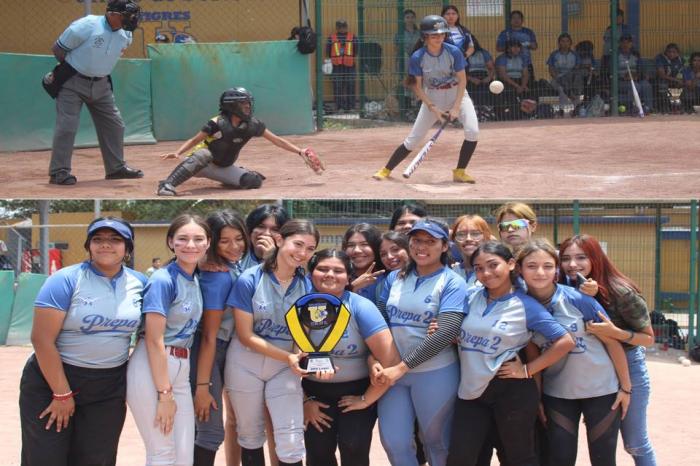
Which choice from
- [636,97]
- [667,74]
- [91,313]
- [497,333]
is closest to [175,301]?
[91,313]

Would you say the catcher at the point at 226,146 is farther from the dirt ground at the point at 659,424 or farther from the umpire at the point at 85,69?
the dirt ground at the point at 659,424

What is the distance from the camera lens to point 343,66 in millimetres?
15078

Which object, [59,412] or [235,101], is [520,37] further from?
[59,412]

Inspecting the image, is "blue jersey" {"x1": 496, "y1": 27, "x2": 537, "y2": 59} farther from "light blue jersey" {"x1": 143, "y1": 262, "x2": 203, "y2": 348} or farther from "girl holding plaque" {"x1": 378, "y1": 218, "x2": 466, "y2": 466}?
"light blue jersey" {"x1": 143, "y1": 262, "x2": 203, "y2": 348}

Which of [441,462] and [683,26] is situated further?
[683,26]

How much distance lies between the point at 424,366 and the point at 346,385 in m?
0.42

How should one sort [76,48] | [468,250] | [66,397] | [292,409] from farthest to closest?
[76,48], [468,250], [292,409], [66,397]

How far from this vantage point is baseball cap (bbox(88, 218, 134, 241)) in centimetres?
444

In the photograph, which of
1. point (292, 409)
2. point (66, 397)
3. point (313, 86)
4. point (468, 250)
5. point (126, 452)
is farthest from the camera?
point (313, 86)

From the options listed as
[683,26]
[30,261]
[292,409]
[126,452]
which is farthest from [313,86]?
[292,409]

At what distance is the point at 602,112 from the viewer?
613 inches

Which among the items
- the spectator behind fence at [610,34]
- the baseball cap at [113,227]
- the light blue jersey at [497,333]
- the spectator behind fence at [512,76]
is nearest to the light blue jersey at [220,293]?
the baseball cap at [113,227]

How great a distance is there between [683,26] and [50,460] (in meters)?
16.5

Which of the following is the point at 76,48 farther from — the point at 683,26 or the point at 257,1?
the point at 683,26
